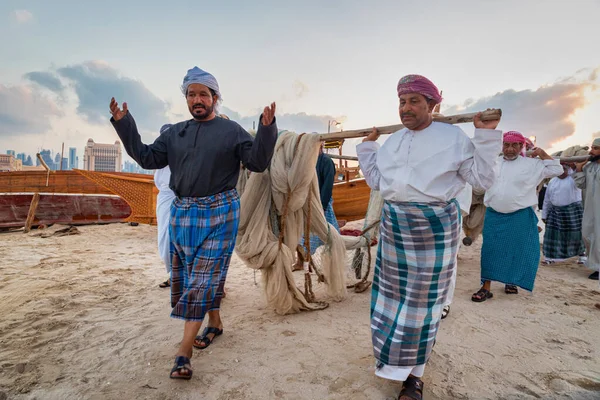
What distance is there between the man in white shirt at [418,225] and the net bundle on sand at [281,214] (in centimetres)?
95

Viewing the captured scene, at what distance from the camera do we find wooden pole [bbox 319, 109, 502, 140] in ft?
6.01

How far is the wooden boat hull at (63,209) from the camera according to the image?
8.16 meters

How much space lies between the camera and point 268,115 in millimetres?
2123

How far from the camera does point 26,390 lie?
197 centimetres

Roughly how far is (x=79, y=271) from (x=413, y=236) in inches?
181

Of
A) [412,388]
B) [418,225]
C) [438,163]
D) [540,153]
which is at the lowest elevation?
[412,388]

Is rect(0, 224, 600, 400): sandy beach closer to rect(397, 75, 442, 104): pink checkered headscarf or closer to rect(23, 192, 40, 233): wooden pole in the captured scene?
rect(397, 75, 442, 104): pink checkered headscarf

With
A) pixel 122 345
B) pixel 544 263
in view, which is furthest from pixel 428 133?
pixel 544 263

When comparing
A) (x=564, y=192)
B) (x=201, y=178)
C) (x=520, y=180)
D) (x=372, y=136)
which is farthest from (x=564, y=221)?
(x=201, y=178)

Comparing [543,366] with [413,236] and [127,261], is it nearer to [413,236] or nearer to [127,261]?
[413,236]

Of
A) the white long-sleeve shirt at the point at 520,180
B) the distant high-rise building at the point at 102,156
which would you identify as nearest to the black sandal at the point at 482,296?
the white long-sleeve shirt at the point at 520,180

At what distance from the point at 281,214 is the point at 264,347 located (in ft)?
3.60

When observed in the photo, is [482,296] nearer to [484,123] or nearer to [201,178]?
[484,123]

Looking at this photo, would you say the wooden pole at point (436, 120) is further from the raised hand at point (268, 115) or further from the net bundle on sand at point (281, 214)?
the raised hand at point (268, 115)
